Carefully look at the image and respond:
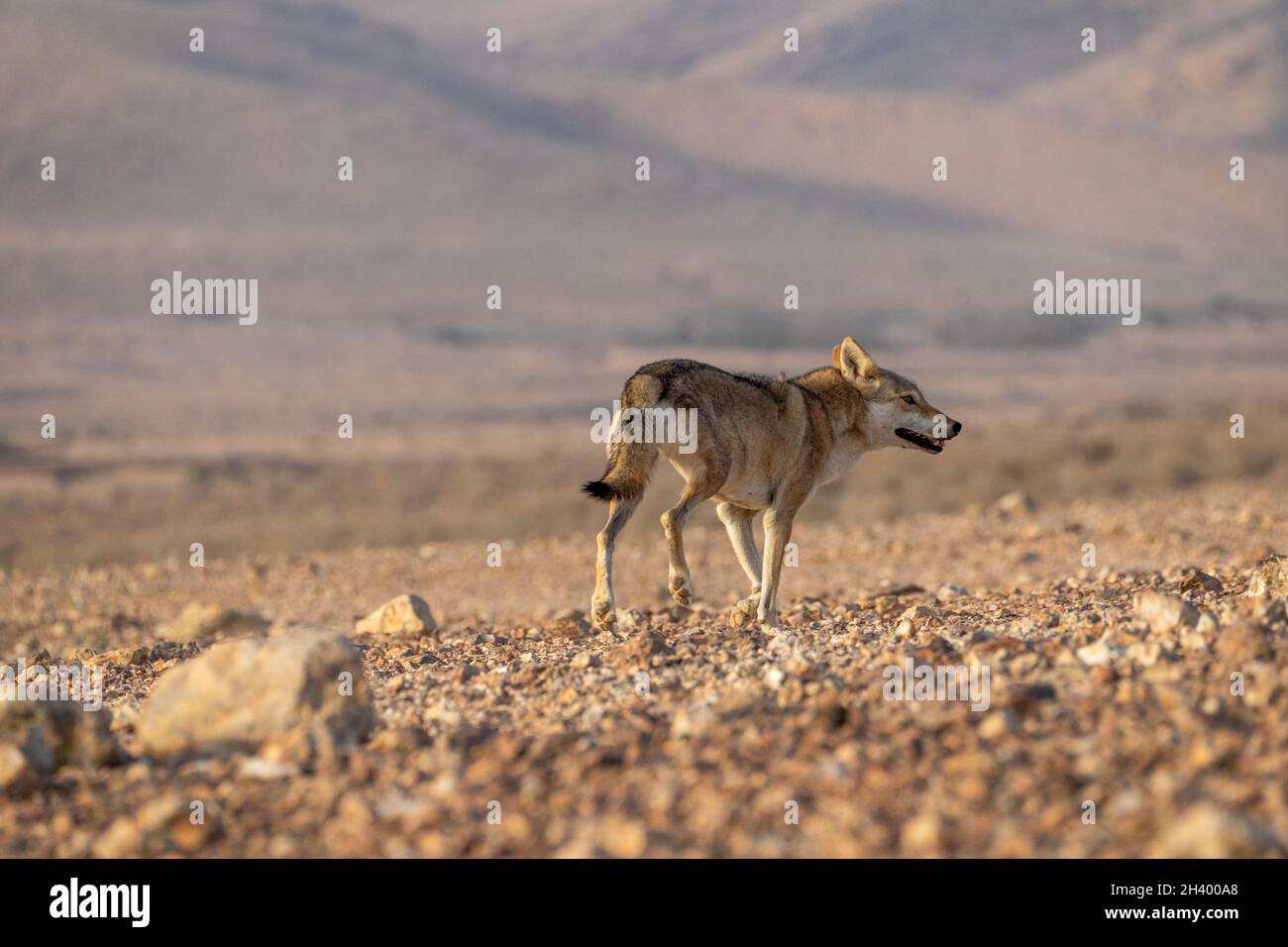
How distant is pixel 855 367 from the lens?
37.0 ft

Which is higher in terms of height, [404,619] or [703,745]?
[404,619]

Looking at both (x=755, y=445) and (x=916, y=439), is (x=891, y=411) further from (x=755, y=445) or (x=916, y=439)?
(x=755, y=445)

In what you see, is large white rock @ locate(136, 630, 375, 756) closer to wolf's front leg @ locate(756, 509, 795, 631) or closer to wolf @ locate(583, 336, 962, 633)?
wolf @ locate(583, 336, 962, 633)

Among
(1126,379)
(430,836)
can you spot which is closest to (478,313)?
(1126,379)

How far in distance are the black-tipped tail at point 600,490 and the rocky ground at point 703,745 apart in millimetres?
806

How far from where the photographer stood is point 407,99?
4921 inches

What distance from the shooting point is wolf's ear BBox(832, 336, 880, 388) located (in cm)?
1118

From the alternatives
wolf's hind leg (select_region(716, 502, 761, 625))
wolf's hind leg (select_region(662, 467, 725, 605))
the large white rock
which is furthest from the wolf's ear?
the large white rock

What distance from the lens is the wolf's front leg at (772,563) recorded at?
9516 mm

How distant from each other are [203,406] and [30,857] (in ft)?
155

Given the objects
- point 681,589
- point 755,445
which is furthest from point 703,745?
point 755,445

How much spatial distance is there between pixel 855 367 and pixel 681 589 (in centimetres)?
245

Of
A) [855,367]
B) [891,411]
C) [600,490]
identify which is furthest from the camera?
[855,367]

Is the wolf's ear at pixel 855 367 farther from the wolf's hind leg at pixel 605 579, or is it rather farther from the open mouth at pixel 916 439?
the wolf's hind leg at pixel 605 579
